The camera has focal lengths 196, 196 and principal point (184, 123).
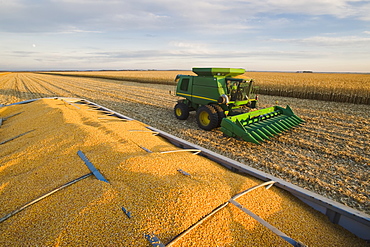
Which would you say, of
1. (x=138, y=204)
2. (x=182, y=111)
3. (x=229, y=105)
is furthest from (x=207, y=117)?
(x=138, y=204)

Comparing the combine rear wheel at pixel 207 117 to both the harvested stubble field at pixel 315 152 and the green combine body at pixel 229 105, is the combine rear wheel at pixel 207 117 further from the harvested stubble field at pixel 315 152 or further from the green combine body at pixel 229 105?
the harvested stubble field at pixel 315 152

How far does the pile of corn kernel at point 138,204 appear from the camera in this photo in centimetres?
206

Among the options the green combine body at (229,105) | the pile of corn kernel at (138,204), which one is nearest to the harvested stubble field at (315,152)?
the green combine body at (229,105)

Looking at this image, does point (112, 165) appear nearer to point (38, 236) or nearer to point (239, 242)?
point (38, 236)

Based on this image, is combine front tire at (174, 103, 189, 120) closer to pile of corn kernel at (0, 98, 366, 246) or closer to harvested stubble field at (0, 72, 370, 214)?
harvested stubble field at (0, 72, 370, 214)

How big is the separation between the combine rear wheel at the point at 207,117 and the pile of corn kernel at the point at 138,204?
2749 mm

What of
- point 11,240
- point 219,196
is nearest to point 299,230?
point 219,196

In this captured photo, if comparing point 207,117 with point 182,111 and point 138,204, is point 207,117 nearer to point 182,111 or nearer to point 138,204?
point 182,111

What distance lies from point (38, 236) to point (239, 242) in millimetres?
2106

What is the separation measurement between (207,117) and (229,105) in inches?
33.8

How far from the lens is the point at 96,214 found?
2.23 m

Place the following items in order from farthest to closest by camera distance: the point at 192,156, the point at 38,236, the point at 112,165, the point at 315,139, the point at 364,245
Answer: the point at 315,139
the point at 192,156
the point at 112,165
the point at 364,245
the point at 38,236

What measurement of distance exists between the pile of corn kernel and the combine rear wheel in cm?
275

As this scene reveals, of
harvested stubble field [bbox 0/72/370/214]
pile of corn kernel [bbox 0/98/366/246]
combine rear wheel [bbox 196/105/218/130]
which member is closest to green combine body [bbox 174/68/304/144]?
combine rear wheel [bbox 196/105/218/130]
